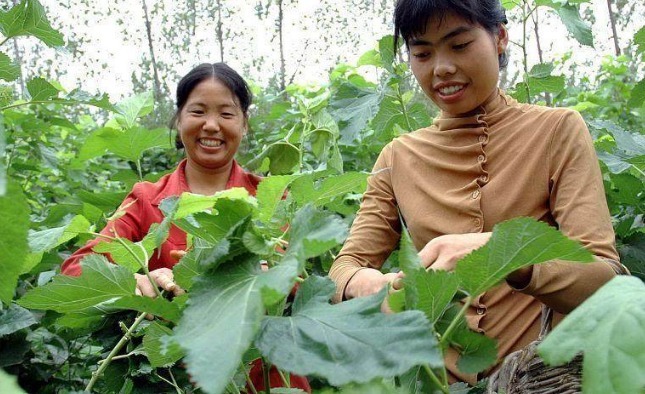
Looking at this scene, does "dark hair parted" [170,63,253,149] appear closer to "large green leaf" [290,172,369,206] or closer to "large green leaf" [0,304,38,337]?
"large green leaf" [0,304,38,337]

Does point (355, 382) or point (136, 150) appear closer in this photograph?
point (355, 382)

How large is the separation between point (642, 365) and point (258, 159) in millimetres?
1198

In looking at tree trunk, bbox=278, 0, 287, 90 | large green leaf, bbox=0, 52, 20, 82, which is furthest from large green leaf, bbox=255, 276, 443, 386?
tree trunk, bbox=278, 0, 287, 90

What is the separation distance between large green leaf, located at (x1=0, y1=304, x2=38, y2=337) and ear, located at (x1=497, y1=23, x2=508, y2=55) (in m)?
1.13

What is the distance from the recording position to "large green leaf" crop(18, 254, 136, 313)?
2.55 feet

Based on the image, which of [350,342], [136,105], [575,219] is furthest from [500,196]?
[136,105]

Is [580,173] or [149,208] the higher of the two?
[580,173]

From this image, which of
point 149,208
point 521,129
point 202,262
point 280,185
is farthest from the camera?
point 149,208

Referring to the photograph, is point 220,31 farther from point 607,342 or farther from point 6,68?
point 607,342

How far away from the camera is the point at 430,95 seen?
54.2 inches

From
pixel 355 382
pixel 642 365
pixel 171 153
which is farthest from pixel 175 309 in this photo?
pixel 171 153

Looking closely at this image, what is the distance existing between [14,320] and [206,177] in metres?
0.73

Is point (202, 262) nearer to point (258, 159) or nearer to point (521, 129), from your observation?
point (521, 129)

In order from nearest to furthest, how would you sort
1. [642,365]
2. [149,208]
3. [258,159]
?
[642,365], [258,159], [149,208]
